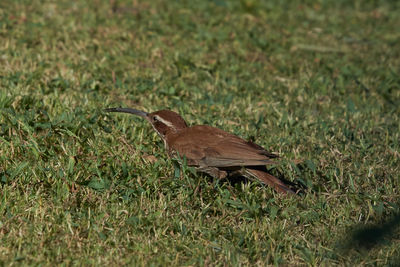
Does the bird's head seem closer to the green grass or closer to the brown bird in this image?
the brown bird

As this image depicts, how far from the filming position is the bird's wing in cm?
516

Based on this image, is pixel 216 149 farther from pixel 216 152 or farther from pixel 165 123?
pixel 165 123

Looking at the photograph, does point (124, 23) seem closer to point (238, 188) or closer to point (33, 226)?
point (238, 188)

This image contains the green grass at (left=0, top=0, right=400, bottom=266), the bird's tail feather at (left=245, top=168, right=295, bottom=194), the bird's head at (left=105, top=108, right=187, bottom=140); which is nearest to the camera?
the green grass at (left=0, top=0, right=400, bottom=266)

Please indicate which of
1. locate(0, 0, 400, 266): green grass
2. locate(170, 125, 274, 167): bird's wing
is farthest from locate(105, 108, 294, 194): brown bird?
locate(0, 0, 400, 266): green grass

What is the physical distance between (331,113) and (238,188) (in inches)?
102

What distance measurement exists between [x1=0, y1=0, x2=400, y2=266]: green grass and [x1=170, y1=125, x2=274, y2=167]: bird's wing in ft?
0.63

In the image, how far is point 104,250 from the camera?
4.20 m

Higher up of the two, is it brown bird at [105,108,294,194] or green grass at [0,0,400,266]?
brown bird at [105,108,294,194]

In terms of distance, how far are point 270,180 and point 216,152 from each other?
0.54m

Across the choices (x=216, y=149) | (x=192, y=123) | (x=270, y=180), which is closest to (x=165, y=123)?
(x=216, y=149)

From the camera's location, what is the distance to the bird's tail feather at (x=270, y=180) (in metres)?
5.13

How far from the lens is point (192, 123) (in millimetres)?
6680

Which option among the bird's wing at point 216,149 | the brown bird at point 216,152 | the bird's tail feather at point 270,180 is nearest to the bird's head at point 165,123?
the brown bird at point 216,152
